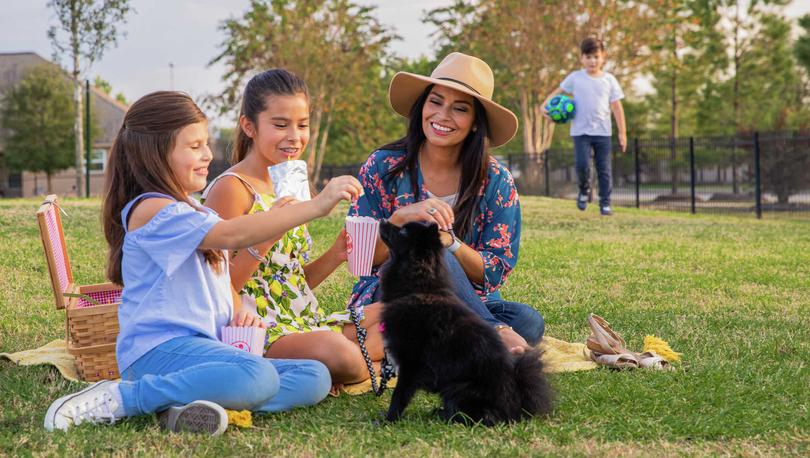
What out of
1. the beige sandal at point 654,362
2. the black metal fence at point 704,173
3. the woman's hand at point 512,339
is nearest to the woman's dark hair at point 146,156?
the woman's hand at point 512,339

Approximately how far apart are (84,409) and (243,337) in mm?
656

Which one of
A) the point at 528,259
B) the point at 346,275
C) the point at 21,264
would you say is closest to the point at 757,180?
the point at 528,259

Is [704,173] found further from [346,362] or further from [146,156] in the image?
[146,156]

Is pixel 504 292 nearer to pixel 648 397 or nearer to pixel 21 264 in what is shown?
pixel 648 397

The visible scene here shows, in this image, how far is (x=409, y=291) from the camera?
322 cm

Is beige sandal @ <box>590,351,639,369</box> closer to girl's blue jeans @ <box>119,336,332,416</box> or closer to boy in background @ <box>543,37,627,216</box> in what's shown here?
girl's blue jeans @ <box>119,336,332,416</box>

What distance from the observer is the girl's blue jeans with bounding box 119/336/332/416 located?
321 centimetres

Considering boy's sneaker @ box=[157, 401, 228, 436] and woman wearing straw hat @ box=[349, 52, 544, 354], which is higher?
woman wearing straw hat @ box=[349, 52, 544, 354]

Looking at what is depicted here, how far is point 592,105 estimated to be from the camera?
12.1 m

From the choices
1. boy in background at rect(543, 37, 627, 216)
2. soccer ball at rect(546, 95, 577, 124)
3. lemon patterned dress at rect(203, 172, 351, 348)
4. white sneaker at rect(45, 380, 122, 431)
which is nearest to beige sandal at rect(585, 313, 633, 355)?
lemon patterned dress at rect(203, 172, 351, 348)

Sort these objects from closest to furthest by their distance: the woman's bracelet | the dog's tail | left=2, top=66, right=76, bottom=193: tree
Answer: the dog's tail
the woman's bracelet
left=2, top=66, right=76, bottom=193: tree

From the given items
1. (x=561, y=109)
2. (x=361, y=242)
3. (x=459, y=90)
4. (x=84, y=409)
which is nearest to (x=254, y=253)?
(x=361, y=242)

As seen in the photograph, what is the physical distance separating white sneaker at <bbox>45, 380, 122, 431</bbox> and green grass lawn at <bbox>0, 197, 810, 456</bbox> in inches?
2.6

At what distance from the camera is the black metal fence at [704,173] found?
20094 mm
